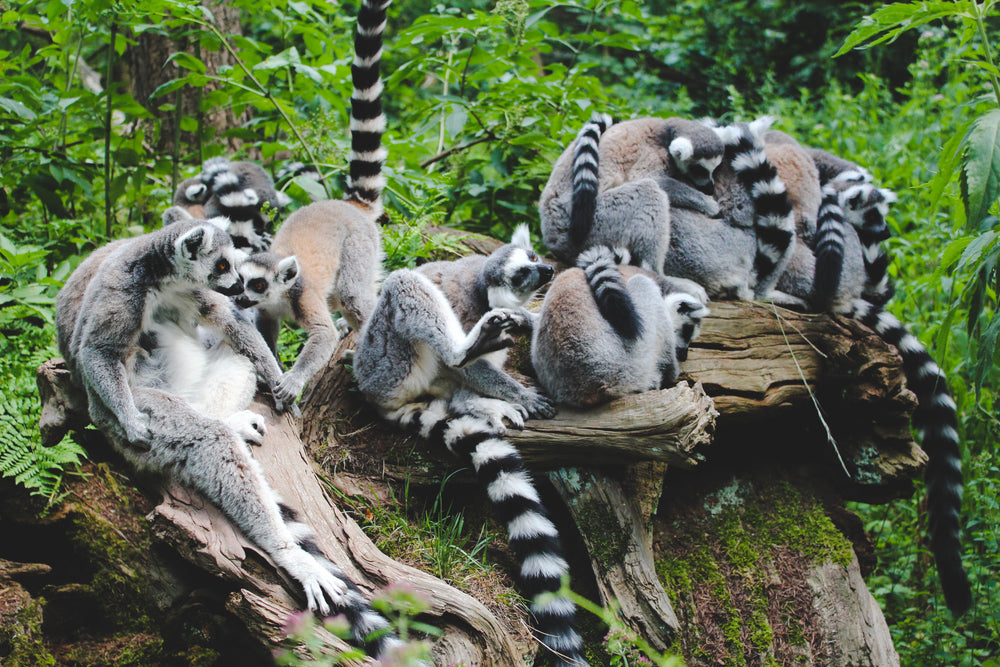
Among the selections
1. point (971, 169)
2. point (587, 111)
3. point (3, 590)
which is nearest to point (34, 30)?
point (587, 111)

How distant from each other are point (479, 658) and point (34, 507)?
2.52 meters

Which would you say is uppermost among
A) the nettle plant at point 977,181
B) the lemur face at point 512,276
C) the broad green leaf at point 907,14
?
the broad green leaf at point 907,14

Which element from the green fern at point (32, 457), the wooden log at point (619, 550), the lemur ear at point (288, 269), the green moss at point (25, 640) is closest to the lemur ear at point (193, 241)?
the lemur ear at point (288, 269)

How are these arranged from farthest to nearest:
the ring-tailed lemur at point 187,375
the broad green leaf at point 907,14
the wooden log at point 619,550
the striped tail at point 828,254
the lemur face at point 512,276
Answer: the striped tail at point 828,254 → the lemur face at point 512,276 → the wooden log at point 619,550 → the ring-tailed lemur at point 187,375 → the broad green leaf at point 907,14

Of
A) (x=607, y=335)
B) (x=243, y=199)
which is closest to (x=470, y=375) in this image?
(x=607, y=335)

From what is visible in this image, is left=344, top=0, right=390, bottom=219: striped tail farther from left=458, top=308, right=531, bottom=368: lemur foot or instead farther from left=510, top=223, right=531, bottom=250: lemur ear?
left=458, top=308, right=531, bottom=368: lemur foot

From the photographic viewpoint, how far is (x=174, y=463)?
11.2 ft

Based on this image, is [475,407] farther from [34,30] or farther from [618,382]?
[34,30]

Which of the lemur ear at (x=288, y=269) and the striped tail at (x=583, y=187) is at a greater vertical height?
the striped tail at (x=583, y=187)

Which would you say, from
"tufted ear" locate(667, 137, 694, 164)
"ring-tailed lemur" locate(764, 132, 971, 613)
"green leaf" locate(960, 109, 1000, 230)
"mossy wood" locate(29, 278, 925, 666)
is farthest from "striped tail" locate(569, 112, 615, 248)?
"green leaf" locate(960, 109, 1000, 230)

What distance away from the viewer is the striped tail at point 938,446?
441 centimetres

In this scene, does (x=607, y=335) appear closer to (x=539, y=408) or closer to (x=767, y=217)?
(x=539, y=408)

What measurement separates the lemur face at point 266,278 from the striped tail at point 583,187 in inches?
83.8

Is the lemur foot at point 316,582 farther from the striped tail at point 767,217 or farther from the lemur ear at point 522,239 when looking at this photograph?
the striped tail at point 767,217
